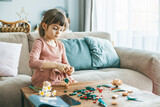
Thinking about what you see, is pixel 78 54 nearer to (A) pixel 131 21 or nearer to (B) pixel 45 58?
(B) pixel 45 58

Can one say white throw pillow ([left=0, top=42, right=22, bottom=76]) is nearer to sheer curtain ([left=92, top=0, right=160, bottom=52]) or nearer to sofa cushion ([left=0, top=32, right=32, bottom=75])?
sofa cushion ([left=0, top=32, right=32, bottom=75])

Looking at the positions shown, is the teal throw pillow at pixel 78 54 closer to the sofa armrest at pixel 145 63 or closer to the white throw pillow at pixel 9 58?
the sofa armrest at pixel 145 63

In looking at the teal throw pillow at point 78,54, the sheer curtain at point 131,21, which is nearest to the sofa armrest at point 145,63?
the teal throw pillow at point 78,54

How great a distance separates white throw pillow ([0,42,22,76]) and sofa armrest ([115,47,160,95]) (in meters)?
1.14

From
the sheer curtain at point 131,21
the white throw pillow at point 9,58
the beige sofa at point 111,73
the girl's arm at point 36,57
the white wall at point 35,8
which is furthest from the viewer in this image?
the white wall at point 35,8

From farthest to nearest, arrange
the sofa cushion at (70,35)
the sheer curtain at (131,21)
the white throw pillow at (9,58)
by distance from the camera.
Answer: the sheer curtain at (131,21), the sofa cushion at (70,35), the white throw pillow at (9,58)

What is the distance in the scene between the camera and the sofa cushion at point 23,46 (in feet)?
7.32

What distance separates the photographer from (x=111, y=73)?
214cm

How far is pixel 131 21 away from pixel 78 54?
4.36 feet

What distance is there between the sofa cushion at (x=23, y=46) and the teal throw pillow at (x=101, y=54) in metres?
0.67

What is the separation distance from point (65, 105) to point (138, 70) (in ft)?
4.51

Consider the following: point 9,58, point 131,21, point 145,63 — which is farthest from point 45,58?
point 131,21

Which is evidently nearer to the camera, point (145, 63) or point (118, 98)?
point (118, 98)

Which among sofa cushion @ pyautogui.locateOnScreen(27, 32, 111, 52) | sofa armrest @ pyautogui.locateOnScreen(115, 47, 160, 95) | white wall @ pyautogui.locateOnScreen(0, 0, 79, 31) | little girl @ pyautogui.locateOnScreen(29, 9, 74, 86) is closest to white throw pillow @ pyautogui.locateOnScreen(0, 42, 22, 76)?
sofa cushion @ pyautogui.locateOnScreen(27, 32, 111, 52)
